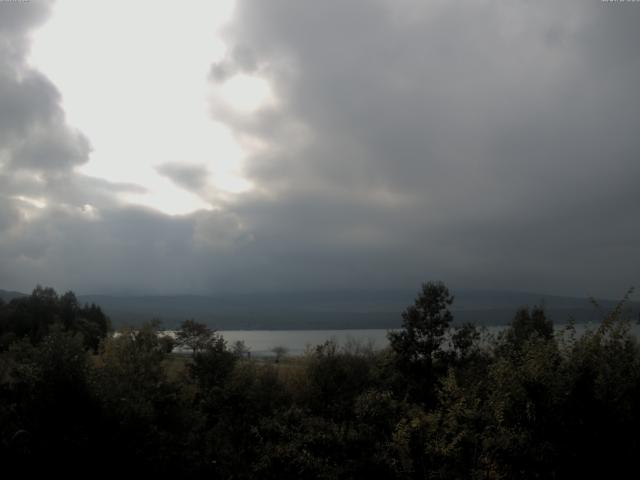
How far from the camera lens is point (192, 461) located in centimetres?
2369

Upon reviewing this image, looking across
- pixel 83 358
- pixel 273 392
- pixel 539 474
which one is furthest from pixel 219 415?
pixel 539 474

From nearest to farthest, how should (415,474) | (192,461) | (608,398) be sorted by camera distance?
(608,398)
(415,474)
(192,461)

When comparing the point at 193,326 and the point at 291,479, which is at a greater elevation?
the point at 193,326

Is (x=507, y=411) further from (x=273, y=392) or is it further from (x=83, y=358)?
(x=273, y=392)

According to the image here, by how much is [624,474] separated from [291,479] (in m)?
14.7

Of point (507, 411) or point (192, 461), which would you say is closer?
point (507, 411)

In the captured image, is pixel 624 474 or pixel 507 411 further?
pixel 507 411

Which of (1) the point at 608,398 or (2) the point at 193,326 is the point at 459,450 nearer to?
(1) the point at 608,398

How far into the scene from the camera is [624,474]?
47.0ft

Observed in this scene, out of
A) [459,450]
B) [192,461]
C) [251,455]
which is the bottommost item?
[251,455]

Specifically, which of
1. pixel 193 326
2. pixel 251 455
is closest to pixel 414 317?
pixel 251 455

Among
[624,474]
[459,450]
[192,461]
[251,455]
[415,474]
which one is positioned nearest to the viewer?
[624,474]

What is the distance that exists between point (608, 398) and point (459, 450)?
16.1 ft

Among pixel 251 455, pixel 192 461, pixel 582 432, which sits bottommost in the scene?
pixel 251 455
